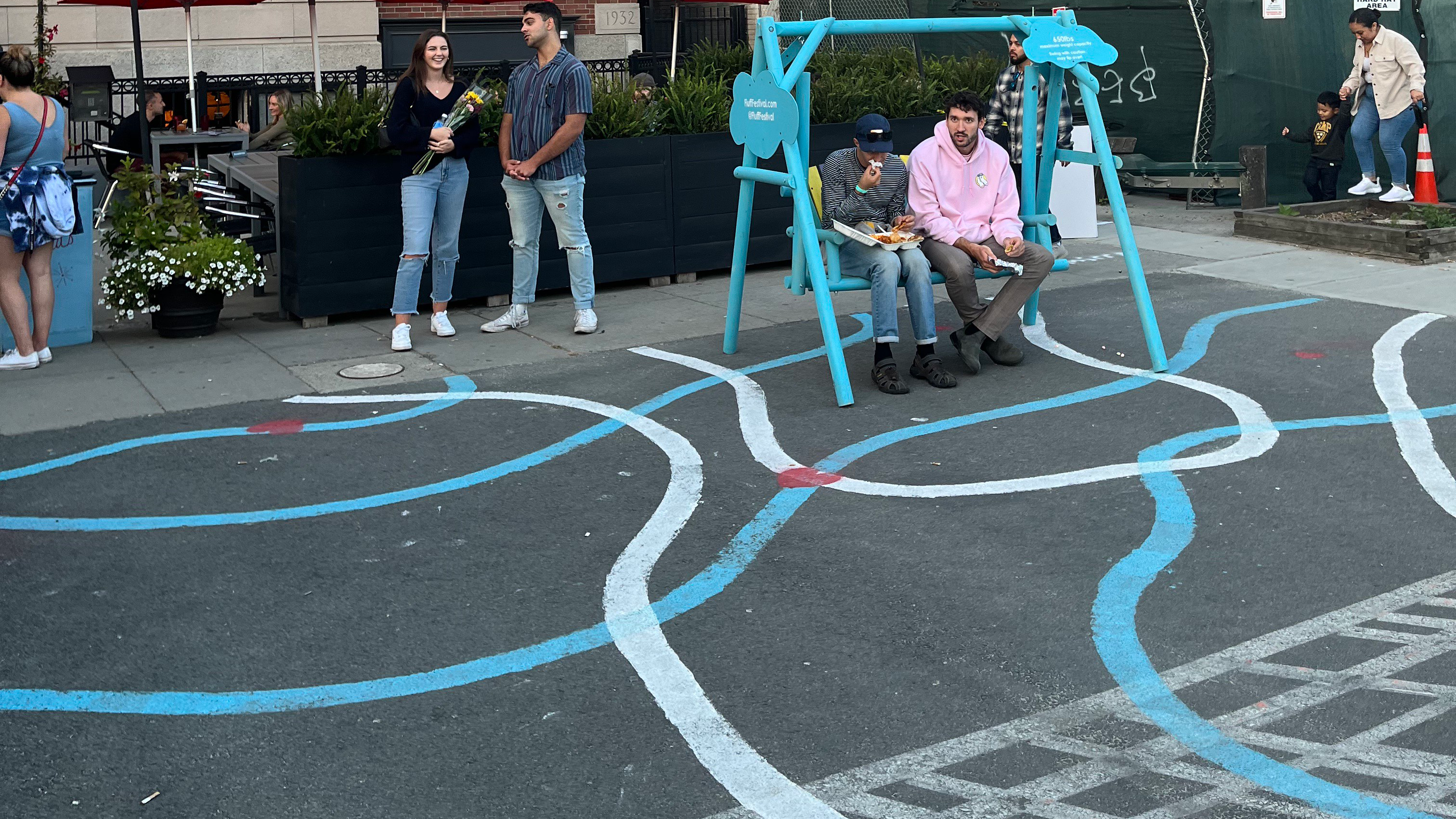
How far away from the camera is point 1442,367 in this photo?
7.80m

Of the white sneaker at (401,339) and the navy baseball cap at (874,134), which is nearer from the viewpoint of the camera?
the navy baseball cap at (874,134)

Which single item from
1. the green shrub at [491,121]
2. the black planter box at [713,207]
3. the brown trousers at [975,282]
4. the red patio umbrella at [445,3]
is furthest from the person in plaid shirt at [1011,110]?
the red patio umbrella at [445,3]

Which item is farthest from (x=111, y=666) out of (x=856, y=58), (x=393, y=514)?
(x=856, y=58)

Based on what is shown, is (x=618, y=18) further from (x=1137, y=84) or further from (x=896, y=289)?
(x=896, y=289)

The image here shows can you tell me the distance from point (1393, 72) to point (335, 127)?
9237mm

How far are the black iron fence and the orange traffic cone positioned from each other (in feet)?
32.3

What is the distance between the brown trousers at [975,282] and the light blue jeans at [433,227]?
2.97 metres

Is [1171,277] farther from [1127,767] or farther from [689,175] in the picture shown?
[1127,767]

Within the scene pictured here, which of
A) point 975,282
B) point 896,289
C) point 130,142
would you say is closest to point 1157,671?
point 896,289

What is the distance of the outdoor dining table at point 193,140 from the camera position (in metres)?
13.6

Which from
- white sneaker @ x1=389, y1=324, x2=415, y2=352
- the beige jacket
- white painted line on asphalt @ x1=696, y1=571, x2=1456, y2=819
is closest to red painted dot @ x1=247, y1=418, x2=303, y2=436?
white sneaker @ x1=389, y1=324, x2=415, y2=352

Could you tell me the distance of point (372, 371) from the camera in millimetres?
8281

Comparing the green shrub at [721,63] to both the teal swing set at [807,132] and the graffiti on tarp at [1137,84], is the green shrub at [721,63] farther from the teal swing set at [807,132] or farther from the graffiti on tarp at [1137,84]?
the graffiti on tarp at [1137,84]

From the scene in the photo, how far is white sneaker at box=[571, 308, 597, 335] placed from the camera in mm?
9125
